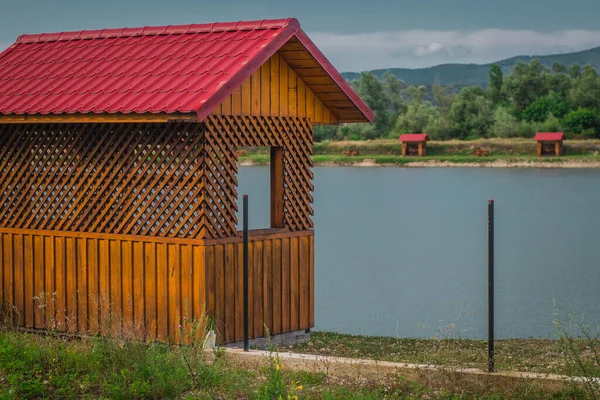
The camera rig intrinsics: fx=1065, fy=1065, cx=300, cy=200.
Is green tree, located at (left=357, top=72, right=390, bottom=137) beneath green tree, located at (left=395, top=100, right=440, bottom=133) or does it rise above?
above

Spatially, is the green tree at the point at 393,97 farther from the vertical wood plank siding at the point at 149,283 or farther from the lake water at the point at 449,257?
the vertical wood plank siding at the point at 149,283

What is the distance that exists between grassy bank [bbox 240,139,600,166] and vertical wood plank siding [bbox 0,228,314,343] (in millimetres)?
83246

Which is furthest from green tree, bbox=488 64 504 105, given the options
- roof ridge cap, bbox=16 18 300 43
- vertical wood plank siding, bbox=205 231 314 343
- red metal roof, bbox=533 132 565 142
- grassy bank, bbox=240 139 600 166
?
vertical wood plank siding, bbox=205 231 314 343

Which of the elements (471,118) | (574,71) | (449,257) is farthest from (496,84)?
(449,257)

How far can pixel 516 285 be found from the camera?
30.8 meters

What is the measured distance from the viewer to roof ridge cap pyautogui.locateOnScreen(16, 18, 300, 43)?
12805 mm

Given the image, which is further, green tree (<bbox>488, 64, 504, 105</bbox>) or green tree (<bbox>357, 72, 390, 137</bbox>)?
green tree (<bbox>488, 64, 504, 105</bbox>)

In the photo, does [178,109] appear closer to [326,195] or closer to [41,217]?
[41,217]

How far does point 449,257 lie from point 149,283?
28.3 meters

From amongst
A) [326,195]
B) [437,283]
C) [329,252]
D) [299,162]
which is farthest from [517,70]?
[299,162]

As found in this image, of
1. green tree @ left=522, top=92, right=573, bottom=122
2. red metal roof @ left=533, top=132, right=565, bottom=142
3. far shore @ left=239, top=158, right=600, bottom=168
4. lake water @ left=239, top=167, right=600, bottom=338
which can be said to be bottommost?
lake water @ left=239, top=167, right=600, bottom=338

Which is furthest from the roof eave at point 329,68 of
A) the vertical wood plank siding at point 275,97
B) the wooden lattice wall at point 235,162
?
the wooden lattice wall at point 235,162

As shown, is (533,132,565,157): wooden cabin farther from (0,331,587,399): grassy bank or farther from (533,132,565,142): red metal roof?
(0,331,587,399): grassy bank

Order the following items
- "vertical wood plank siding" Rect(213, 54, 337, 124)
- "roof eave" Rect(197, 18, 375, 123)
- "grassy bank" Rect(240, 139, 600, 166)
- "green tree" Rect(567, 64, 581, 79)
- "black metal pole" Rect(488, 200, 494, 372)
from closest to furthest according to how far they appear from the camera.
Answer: "black metal pole" Rect(488, 200, 494, 372) → "roof eave" Rect(197, 18, 375, 123) → "vertical wood plank siding" Rect(213, 54, 337, 124) → "grassy bank" Rect(240, 139, 600, 166) → "green tree" Rect(567, 64, 581, 79)
